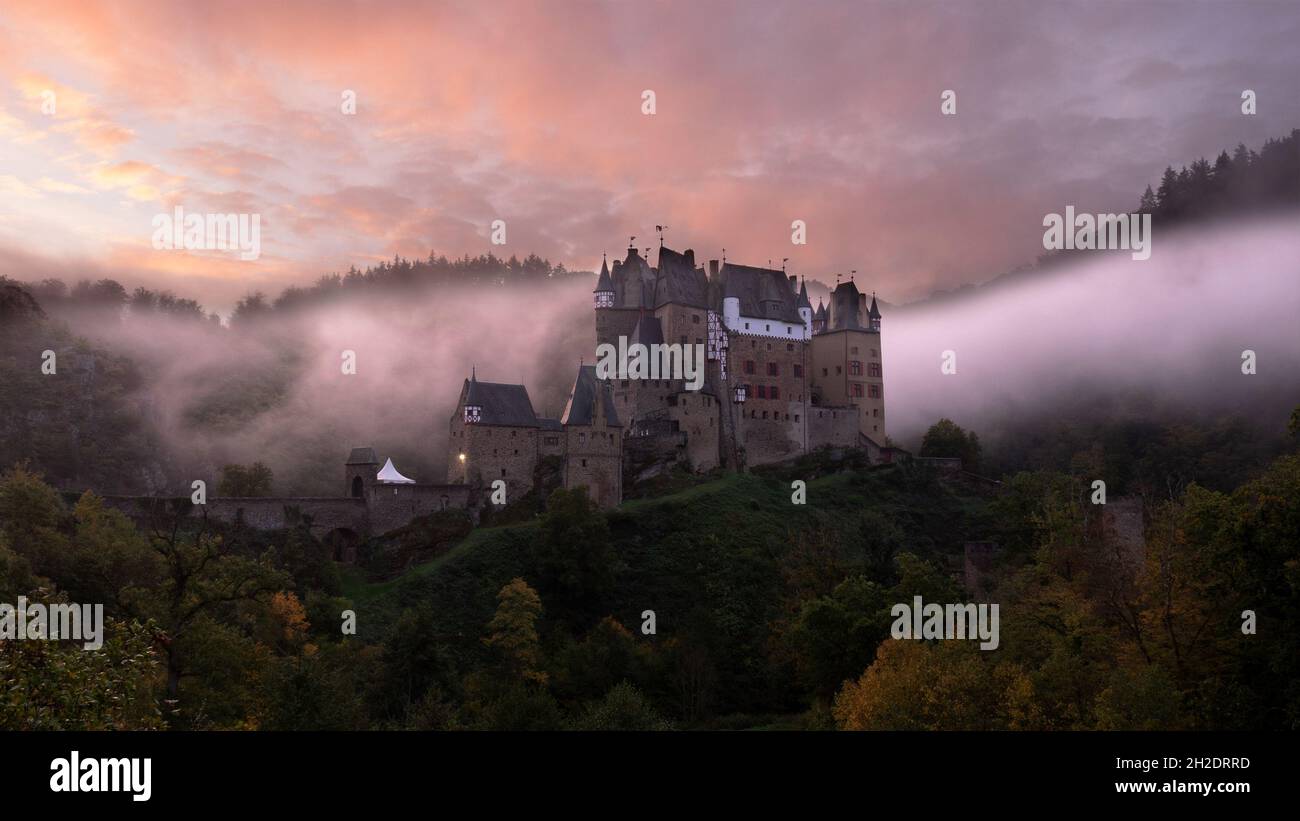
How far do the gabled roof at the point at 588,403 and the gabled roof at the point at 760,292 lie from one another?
50.7 feet

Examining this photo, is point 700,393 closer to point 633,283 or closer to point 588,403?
point 588,403

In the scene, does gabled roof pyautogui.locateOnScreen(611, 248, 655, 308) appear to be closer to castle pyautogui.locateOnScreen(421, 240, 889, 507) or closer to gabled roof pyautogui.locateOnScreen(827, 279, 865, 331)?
castle pyautogui.locateOnScreen(421, 240, 889, 507)

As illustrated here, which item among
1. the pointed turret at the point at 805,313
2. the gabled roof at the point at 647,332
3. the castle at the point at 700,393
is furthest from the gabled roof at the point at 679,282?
the pointed turret at the point at 805,313

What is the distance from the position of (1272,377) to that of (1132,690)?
86.2m

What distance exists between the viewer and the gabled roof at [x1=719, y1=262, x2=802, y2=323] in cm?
8519

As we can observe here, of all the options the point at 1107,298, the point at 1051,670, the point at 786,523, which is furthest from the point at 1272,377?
the point at 1051,670

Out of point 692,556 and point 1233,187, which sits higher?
point 1233,187

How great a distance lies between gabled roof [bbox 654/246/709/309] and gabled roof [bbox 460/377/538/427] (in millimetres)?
14610

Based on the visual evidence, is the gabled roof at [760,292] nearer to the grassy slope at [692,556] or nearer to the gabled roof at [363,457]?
the grassy slope at [692,556]

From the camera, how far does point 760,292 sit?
8644cm

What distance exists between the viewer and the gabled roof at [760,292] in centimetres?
8519

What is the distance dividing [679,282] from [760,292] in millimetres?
7635

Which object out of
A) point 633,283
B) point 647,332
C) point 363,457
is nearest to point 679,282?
point 633,283
